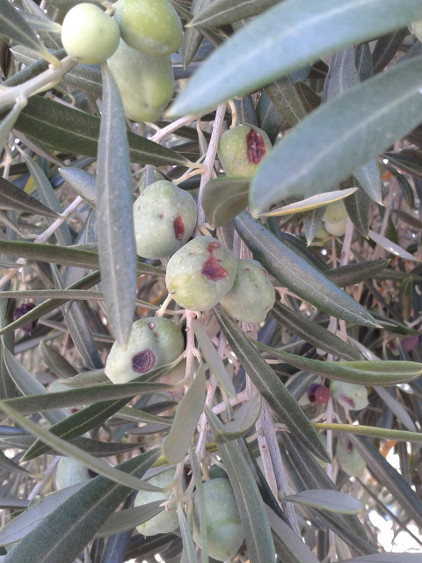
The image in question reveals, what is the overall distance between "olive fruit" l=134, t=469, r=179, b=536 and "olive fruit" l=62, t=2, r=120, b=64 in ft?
2.02

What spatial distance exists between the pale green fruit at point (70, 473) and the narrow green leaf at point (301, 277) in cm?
62

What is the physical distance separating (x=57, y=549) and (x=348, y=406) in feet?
3.10

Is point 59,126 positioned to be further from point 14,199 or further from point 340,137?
point 340,137

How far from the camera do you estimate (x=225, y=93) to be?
0.39 metres

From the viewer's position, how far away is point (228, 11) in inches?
27.1

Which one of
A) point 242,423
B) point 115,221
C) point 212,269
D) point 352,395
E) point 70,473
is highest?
point 115,221

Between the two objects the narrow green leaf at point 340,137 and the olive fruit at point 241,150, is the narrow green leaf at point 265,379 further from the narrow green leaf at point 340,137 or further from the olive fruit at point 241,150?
the narrow green leaf at point 340,137

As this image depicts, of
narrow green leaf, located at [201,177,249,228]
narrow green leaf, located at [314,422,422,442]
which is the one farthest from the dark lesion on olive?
narrow green leaf, located at [314,422,422,442]

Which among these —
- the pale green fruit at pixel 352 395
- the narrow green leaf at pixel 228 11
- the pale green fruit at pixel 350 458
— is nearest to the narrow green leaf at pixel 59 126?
the narrow green leaf at pixel 228 11

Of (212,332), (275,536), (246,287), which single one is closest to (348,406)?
Answer: (212,332)

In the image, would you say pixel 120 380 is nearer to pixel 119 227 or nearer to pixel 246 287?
pixel 246 287

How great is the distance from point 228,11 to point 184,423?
48cm

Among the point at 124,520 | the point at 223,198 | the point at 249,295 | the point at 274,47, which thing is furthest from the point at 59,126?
the point at 124,520

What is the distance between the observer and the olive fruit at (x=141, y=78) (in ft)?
2.51
